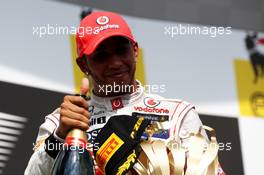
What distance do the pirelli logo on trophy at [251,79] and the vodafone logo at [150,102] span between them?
4.80ft

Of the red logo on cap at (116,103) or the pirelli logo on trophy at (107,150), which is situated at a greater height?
the red logo on cap at (116,103)

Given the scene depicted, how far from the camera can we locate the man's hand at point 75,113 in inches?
32.1

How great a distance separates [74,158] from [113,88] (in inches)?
14.7

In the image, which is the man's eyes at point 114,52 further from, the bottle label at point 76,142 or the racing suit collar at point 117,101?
the bottle label at point 76,142

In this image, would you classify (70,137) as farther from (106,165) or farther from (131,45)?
(131,45)

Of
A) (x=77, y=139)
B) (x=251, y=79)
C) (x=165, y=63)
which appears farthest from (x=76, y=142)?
(x=251, y=79)

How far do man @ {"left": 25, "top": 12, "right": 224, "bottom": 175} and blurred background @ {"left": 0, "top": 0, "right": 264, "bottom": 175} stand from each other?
0.84 m

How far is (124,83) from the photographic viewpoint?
1.13m

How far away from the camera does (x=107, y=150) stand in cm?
95

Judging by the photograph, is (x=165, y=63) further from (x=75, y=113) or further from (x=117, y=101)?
(x=75, y=113)

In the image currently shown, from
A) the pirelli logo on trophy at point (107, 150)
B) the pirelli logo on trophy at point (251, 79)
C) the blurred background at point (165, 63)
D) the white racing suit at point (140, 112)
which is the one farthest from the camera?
the pirelli logo on trophy at point (251, 79)

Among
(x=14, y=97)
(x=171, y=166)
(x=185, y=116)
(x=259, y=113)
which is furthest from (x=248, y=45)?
(x=171, y=166)

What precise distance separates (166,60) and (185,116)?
1423 millimetres

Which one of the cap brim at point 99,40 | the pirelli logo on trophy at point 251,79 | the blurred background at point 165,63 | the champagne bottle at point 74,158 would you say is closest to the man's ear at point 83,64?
the cap brim at point 99,40
